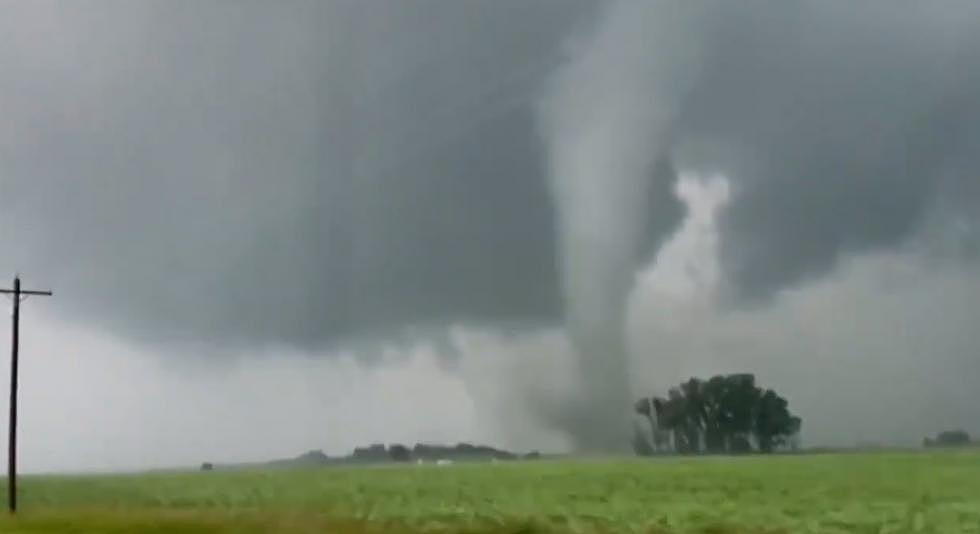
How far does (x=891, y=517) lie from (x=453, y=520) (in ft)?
54.1

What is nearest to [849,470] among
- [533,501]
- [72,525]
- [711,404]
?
[533,501]

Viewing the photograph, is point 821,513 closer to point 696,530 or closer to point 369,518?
point 696,530

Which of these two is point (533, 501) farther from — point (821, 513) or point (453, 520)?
point (821, 513)

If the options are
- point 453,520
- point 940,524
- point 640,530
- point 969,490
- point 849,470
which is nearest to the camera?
point 940,524

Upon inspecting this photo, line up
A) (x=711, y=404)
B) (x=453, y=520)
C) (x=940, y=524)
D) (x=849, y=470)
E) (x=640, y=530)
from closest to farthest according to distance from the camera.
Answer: (x=940, y=524), (x=640, y=530), (x=453, y=520), (x=849, y=470), (x=711, y=404)

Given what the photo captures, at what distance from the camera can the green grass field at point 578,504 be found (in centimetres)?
3841

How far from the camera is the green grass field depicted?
38406 millimetres

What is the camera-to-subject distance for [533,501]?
48.8 m

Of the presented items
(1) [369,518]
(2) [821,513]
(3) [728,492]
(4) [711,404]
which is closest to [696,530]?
(2) [821,513]

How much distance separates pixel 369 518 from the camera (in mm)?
44906

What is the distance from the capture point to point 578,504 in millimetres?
45906

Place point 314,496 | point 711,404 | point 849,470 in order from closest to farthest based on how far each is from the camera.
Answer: point 314,496 < point 849,470 < point 711,404

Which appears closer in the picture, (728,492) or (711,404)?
(728,492)

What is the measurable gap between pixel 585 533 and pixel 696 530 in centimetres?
399
